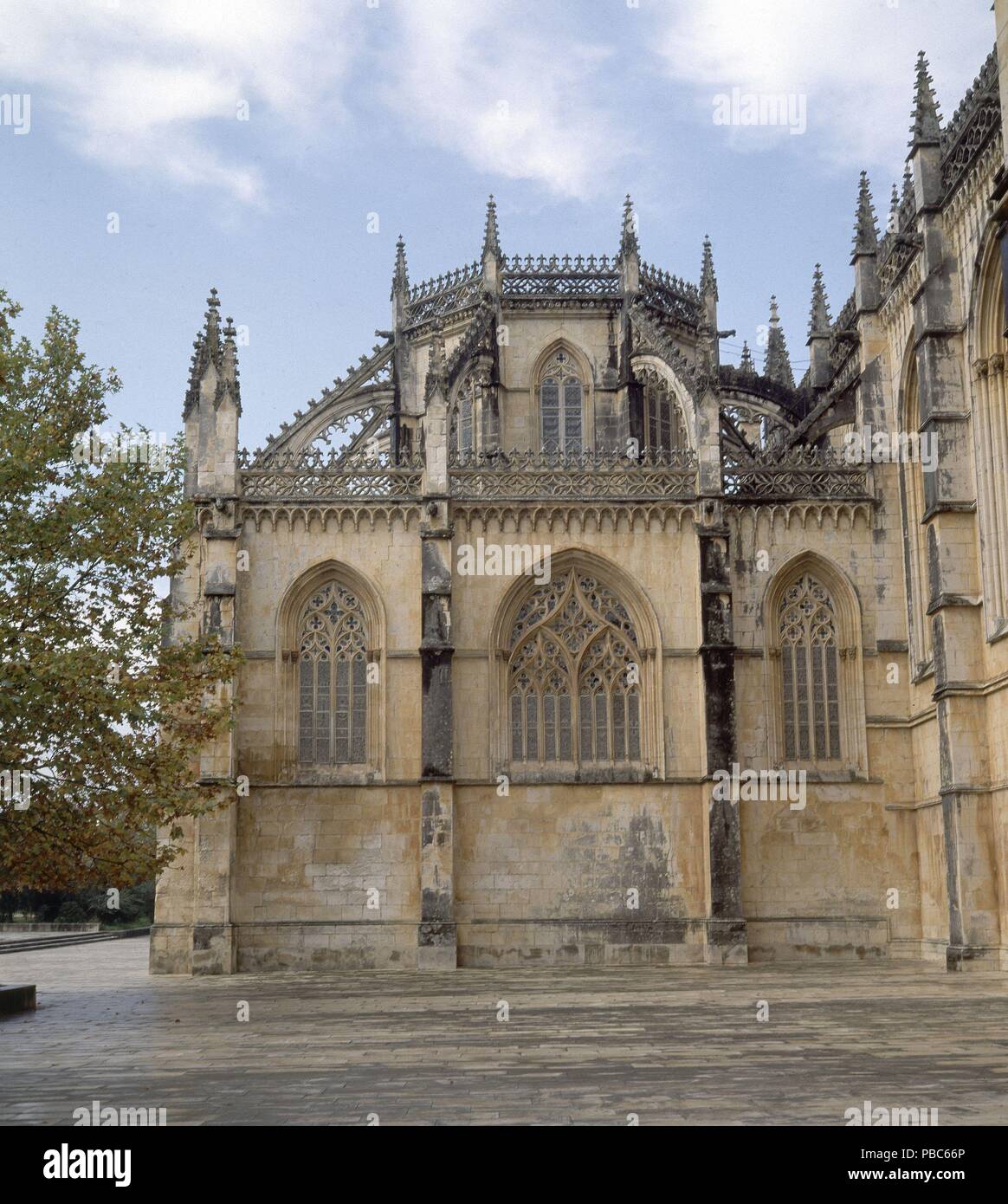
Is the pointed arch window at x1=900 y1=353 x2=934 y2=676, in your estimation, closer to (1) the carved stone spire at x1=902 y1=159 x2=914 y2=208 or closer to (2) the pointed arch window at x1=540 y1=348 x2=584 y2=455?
(1) the carved stone spire at x1=902 y1=159 x2=914 y2=208

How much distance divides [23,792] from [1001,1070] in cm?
1236

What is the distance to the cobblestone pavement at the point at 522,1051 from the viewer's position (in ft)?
33.3

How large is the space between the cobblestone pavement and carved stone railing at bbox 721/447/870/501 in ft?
33.7

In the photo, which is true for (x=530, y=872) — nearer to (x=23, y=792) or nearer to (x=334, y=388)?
(x=23, y=792)

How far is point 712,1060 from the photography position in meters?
12.7

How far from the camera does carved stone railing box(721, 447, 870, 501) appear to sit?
2945cm

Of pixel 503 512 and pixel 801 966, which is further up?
pixel 503 512

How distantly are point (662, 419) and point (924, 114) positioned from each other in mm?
11325

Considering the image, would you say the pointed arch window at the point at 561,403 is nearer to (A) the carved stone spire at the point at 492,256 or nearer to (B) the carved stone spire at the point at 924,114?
Answer: (A) the carved stone spire at the point at 492,256

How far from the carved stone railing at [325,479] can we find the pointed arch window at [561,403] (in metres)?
7.80

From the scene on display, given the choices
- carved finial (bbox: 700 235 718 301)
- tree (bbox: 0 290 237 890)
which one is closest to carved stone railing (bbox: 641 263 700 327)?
carved finial (bbox: 700 235 718 301)

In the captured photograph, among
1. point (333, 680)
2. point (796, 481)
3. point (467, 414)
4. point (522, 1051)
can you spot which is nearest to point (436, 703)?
point (333, 680)
